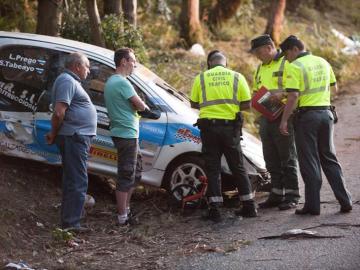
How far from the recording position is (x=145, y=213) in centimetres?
873

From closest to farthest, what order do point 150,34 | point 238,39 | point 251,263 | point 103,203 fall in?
point 251,263, point 103,203, point 150,34, point 238,39

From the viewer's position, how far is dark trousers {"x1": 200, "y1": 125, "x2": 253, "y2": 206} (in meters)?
8.05

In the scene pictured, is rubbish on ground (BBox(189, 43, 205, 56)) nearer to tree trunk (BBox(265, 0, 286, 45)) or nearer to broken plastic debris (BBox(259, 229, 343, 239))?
tree trunk (BBox(265, 0, 286, 45))

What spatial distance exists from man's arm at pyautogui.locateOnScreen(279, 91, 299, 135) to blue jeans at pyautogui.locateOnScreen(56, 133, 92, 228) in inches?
81.8

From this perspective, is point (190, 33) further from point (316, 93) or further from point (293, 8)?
point (316, 93)

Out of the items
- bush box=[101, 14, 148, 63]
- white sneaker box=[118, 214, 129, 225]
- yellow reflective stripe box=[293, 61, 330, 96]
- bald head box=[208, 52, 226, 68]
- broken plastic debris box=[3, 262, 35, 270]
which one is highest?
bush box=[101, 14, 148, 63]

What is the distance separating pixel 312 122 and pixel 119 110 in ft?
6.69

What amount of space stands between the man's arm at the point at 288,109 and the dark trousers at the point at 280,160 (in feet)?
1.58

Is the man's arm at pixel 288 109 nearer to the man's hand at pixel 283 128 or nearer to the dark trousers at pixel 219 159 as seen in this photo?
the man's hand at pixel 283 128

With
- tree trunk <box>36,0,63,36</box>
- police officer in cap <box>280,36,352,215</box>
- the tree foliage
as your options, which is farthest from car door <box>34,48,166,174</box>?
the tree foliage

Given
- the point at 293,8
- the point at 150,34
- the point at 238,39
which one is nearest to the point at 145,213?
Result: the point at 150,34

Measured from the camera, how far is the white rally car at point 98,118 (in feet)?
28.2

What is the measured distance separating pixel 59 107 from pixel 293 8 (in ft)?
73.2

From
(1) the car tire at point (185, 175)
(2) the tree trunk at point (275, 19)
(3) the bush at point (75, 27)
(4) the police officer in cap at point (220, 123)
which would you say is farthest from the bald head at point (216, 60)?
(2) the tree trunk at point (275, 19)
